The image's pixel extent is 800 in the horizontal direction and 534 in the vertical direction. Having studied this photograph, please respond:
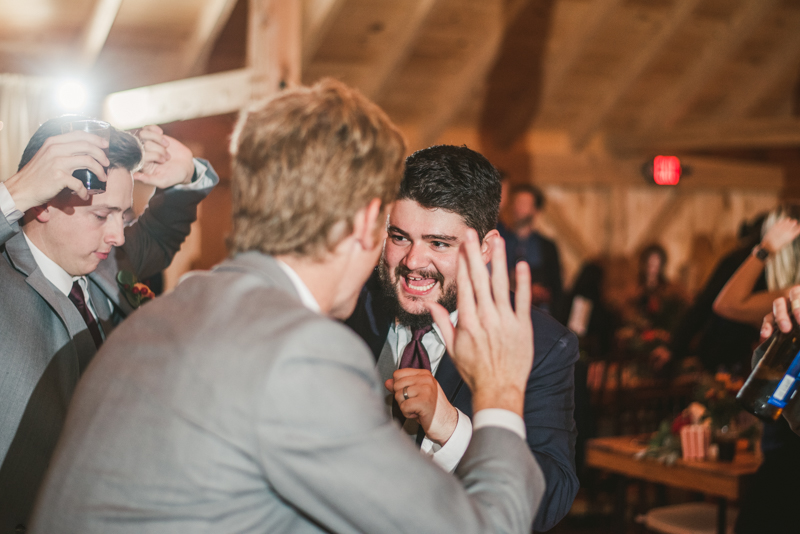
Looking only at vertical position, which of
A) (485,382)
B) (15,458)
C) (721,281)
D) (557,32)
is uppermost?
(557,32)

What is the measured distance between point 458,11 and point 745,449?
376 cm

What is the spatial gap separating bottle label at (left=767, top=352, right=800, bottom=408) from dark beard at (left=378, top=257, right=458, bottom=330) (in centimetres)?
83

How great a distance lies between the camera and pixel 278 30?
3717 mm

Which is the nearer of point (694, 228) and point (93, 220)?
point (93, 220)

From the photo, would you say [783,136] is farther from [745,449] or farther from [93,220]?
[93,220]

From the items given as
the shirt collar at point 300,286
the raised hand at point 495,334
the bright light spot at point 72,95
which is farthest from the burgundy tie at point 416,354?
the bright light spot at point 72,95

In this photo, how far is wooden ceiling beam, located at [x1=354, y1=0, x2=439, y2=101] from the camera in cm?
513

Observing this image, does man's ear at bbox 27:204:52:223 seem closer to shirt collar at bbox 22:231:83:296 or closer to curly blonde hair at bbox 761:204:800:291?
shirt collar at bbox 22:231:83:296

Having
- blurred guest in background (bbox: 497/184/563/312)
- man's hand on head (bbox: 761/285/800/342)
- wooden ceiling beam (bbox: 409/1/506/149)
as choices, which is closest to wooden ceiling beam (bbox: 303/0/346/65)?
wooden ceiling beam (bbox: 409/1/506/149)

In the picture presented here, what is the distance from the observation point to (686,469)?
3.24 metres

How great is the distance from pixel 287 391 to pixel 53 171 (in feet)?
2.96

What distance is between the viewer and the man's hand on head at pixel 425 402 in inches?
54.4

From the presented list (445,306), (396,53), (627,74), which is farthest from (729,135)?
(445,306)

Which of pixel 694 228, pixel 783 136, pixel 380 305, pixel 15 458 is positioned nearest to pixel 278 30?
pixel 380 305
